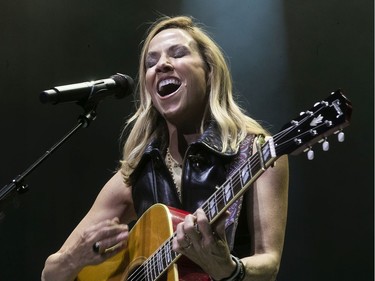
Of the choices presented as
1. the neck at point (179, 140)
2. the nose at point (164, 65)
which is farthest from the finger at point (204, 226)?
the nose at point (164, 65)

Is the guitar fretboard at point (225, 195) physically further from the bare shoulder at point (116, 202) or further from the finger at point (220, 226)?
the bare shoulder at point (116, 202)

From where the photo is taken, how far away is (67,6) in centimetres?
343

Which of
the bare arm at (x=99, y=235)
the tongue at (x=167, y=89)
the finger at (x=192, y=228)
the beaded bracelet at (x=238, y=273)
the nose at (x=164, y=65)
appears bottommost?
the beaded bracelet at (x=238, y=273)

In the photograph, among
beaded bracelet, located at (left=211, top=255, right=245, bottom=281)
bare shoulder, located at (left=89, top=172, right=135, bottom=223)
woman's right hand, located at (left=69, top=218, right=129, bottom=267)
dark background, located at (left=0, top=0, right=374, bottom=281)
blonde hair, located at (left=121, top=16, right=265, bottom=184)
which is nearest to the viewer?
beaded bracelet, located at (left=211, top=255, right=245, bottom=281)

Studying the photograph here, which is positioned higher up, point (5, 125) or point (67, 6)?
point (67, 6)

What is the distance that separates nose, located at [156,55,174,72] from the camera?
7.73 feet

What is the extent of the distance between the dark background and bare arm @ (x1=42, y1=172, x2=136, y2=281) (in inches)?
31.1

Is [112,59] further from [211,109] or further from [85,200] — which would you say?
[211,109]

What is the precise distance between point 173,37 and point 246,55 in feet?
2.57

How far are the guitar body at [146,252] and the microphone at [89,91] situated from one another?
445mm

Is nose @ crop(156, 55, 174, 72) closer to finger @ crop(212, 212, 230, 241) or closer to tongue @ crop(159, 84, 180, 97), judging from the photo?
tongue @ crop(159, 84, 180, 97)

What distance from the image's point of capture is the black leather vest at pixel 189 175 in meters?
2.15

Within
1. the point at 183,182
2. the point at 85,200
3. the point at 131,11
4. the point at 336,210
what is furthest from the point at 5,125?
the point at 336,210

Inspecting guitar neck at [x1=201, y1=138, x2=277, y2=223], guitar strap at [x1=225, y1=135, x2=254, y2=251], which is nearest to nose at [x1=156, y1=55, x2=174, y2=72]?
guitar strap at [x1=225, y1=135, x2=254, y2=251]
